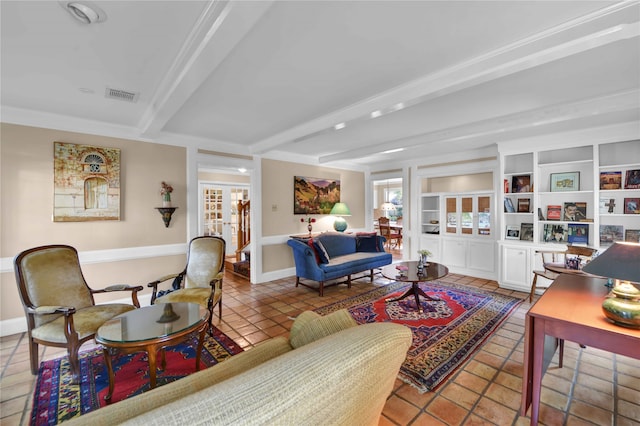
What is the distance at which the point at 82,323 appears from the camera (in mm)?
2279

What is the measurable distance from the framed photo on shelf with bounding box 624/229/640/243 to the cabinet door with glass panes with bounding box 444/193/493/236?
67.7 inches

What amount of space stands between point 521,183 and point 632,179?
3.99 feet

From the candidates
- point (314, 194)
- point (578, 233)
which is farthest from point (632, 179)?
point (314, 194)

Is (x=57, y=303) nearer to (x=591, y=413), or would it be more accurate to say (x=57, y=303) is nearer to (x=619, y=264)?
(x=619, y=264)

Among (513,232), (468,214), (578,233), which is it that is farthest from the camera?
(468,214)

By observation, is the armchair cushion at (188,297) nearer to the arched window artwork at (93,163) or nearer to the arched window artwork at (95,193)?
the arched window artwork at (95,193)

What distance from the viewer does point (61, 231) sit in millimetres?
3303

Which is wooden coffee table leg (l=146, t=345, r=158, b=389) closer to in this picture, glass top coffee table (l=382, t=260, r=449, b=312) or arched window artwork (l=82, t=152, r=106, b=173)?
glass top coffee table (l=382, t=260, r=449, b=312)

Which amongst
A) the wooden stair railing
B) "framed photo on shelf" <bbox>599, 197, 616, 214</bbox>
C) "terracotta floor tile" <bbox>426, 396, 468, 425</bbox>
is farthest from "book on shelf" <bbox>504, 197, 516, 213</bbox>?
the wooden stair railing

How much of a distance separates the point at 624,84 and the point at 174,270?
5.55m

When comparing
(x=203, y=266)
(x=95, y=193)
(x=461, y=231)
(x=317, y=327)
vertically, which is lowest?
(x=203, y=266)

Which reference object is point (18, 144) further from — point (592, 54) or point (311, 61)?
point (592, 54)

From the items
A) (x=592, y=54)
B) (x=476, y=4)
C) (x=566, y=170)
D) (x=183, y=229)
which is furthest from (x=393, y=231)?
(x=476, y=4)

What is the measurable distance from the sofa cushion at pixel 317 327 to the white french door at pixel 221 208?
6.42m
